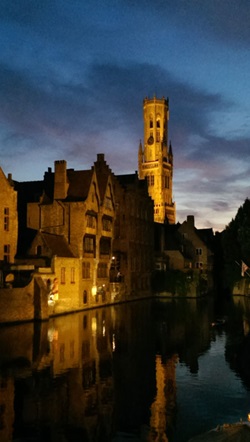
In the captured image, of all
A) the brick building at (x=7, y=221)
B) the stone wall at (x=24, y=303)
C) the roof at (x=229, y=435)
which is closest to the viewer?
the roof at (x=229, y=435)

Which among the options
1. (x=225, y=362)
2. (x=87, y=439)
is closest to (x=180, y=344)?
(x=225, y=362)

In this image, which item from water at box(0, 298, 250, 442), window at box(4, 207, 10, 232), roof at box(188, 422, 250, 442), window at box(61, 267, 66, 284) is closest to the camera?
roof at box(188, 422, 250, 442)

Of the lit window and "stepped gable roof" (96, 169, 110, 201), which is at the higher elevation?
"stepped gable roof" (96, 169, 110, 201)

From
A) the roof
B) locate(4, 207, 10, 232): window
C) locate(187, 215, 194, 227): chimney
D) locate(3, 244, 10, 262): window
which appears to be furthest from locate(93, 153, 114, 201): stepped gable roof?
the roof

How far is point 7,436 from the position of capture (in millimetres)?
20391

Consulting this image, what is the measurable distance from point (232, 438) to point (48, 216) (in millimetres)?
57361

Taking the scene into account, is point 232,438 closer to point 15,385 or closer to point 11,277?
point 15,385

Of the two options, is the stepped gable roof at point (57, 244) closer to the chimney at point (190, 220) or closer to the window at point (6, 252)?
the window at point (6, 252)

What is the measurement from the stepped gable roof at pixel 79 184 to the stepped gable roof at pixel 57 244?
6.13m

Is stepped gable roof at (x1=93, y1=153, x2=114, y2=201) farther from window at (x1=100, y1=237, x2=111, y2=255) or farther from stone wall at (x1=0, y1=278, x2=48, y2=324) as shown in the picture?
stone wall at (x1=0, y1=278, x2=48, y2=324)

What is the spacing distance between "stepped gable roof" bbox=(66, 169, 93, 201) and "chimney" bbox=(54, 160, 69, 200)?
0.85m

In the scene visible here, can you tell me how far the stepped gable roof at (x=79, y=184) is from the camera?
232 feet

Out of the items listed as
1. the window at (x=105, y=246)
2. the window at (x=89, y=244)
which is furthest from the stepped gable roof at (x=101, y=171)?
the window at (x=89, y=244)

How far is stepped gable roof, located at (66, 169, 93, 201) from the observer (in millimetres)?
70812
